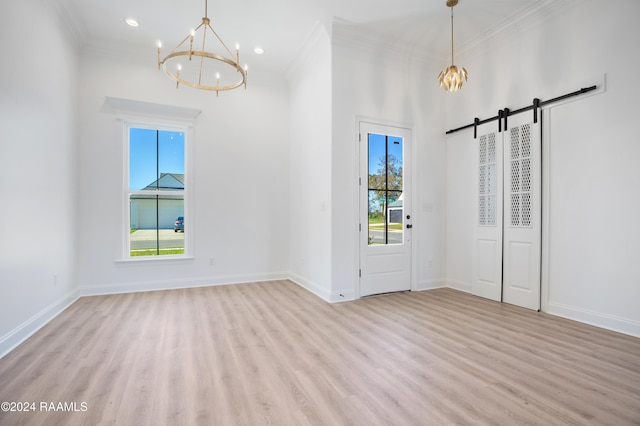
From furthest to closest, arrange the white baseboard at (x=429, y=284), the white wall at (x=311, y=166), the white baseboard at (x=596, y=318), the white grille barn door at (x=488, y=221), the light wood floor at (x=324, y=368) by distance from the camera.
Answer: the white baseboard at (x=429, y=284) → the white wall at (x=311, y=166) → the white grille barn door at (x=488, y=221) → the white baseboard at (x=596, y=318) → the light wood floor at (x=324, y=368)

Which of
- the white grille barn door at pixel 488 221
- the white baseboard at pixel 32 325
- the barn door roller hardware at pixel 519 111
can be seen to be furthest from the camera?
the white grille barn door at pixel 488 221

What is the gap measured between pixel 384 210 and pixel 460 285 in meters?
1.70

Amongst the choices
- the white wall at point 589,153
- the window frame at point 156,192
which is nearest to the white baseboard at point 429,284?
the white wall at point 589,153

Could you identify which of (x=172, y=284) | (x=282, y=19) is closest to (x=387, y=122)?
(x=282, y=19)

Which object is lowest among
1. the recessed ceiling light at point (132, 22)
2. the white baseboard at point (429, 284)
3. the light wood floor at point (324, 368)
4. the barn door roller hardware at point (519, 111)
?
the light wood floor at point (324, 368)

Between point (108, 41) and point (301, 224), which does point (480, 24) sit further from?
point (108, 41)

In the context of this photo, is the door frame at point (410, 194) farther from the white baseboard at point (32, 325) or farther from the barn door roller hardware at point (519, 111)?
the white baseboard at point (32, 325)

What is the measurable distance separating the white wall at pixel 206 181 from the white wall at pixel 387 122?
1695 mm

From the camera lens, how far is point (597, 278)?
10.8 feet

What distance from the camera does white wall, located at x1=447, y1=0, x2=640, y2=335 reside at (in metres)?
3.10

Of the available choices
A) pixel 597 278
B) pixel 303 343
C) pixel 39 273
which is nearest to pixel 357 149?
pixel 303 343

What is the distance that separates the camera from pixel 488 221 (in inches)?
173

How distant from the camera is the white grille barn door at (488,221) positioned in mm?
4230

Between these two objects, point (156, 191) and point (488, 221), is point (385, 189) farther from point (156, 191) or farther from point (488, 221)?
point (156, 191)
